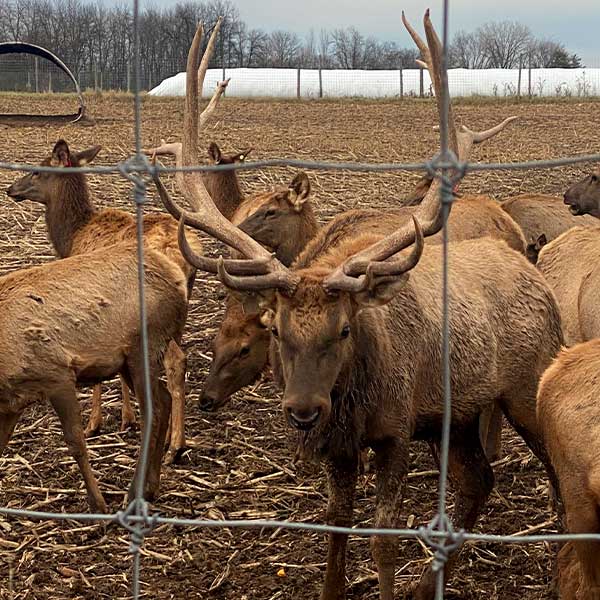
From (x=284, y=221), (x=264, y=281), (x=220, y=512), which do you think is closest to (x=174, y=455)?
(x=220, y=512)

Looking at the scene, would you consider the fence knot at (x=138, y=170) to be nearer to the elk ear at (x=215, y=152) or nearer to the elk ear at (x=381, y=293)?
the elk ear at (x=381, y=293)

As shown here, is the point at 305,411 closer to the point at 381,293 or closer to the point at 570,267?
the point at 381,293

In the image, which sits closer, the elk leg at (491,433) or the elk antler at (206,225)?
the elk antler at (206,225)

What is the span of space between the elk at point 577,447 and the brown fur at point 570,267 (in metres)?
2.47

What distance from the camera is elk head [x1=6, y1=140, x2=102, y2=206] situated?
852 centimetres

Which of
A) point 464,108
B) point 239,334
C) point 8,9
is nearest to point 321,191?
point 239,334

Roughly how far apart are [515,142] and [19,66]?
34770 mm

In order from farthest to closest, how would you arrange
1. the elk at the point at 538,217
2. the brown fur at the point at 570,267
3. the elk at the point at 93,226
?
the elk at the point at 538,217 → the elk at the point at 93,226 → the brown fur at the point at 570,267

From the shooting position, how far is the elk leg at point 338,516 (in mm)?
4773

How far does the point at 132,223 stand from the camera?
7.66 meters

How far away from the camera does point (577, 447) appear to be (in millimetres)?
3758

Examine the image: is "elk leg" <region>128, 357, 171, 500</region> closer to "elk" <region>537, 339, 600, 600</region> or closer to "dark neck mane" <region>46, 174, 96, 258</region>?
"dark neck mane" <region>46, 174, 96, 258</region>

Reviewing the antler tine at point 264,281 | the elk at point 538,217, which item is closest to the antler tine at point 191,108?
the antler tine at point 264,281

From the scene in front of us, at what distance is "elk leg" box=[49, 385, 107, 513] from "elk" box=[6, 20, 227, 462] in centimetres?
85
